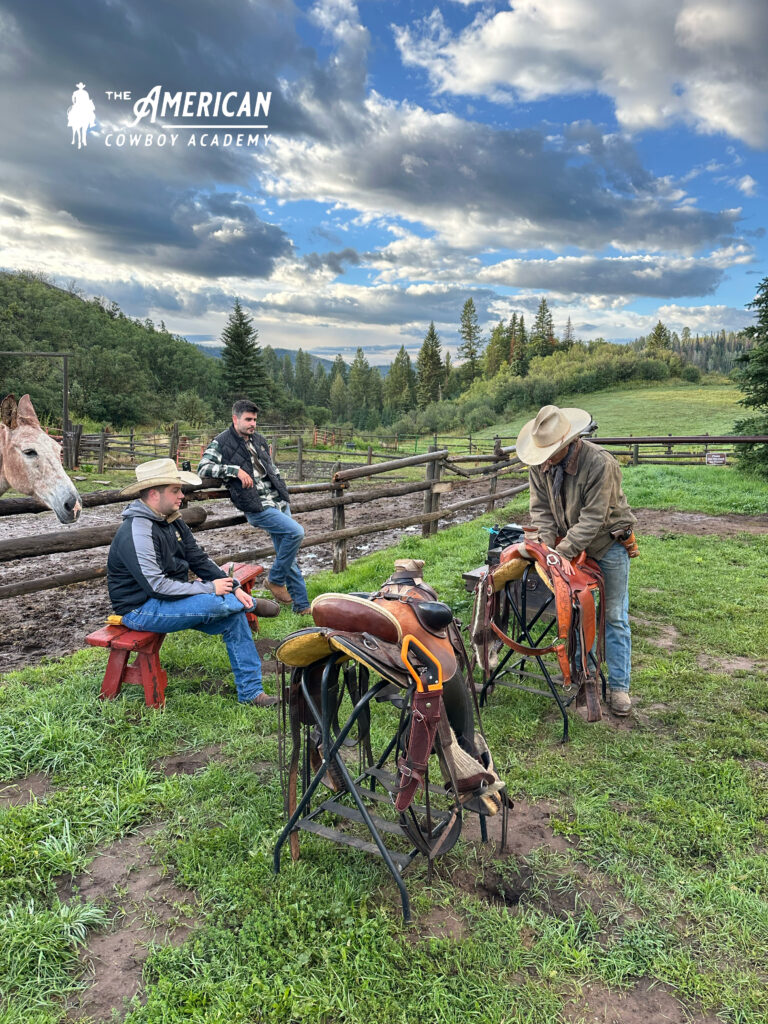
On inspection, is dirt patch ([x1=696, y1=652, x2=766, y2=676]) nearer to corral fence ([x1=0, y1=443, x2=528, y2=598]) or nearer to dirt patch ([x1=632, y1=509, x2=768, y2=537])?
corral fence ([x1=0, y1=443, x2=528, y2=598])

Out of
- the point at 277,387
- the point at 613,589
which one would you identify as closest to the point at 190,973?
the point at 613,589

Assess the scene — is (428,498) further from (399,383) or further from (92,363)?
(399,383)

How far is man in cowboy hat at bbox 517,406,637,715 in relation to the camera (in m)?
3.56

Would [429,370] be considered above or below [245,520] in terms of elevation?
above

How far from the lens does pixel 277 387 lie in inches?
2402

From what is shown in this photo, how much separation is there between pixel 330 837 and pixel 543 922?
0.84 meters

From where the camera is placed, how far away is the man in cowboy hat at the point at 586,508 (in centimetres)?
356

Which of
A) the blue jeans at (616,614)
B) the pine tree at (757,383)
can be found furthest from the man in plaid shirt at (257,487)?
the pine tree at (757,383)

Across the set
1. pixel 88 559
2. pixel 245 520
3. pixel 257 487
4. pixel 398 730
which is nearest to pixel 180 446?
pixel 88 559

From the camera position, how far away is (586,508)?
141 inches

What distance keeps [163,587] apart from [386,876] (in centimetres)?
202

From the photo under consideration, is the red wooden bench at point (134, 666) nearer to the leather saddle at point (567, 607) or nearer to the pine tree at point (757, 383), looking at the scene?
the leather saddle at point (567, 607)

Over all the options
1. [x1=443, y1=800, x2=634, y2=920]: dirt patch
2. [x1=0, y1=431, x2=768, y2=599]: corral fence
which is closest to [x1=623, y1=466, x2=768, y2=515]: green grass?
Result: [x1=0, y1=431, x2=768, y2=599]: corral fence

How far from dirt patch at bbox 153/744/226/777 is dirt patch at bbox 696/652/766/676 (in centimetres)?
359
